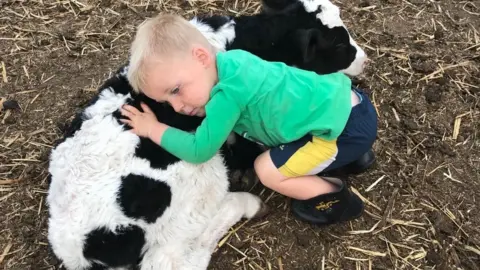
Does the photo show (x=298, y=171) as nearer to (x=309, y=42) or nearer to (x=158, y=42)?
(x=309, y=42)

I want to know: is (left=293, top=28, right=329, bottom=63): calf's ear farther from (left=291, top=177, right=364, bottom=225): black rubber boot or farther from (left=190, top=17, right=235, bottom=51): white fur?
(left=291, top=177, right=364, bottom=225): black rubber boot

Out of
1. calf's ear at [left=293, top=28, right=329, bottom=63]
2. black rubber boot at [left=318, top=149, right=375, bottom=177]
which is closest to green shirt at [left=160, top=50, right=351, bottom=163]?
calf's ear at [left=293, top=28, right=329, bottom=63]

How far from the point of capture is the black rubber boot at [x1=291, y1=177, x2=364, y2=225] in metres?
3.39

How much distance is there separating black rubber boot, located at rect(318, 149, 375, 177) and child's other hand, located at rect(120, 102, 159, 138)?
124 cm

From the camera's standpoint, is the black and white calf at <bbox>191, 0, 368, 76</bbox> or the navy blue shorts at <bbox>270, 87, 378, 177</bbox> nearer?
the navy blue shorts at <bbox>270, 87, 378, 177</bbox>

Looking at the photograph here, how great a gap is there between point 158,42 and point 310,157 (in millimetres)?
1054

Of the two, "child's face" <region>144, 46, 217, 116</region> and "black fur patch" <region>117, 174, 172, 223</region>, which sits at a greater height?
"child's face" <region>144, 46, 217, 116</region>

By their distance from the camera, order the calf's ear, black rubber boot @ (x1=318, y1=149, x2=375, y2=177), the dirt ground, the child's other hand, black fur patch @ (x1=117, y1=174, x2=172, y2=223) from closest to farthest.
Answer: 1. black fur patch @ (x1=117, y1=174, x2=172, y2=223)
2. the child's other hand
3. the calf's ear
4. the dirt ground
5. black rubber boot @ (x1=318, y1=149, x2=375, y2=177)

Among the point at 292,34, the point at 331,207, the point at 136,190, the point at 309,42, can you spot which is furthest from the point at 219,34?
the point at 331,207

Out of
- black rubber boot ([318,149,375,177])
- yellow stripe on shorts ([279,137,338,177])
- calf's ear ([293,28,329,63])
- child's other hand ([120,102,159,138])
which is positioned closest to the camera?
child's other hand ([120,102,159,138])

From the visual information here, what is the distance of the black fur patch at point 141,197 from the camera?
2.87 meters

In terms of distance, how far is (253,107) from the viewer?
3.02m

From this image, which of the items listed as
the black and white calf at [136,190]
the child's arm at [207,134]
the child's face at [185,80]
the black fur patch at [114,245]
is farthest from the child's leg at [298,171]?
the black fur patch at [114,245]

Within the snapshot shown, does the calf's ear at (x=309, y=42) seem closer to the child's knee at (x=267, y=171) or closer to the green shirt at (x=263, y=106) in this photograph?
the green shirt at (x=263, y=106)
